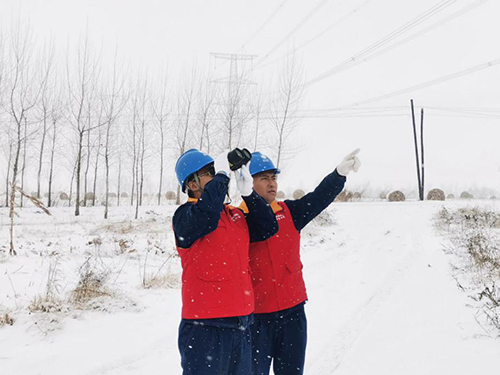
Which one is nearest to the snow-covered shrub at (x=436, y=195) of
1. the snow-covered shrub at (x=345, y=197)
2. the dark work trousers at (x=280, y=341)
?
the snow-covered shrub at (x=345, y=197)

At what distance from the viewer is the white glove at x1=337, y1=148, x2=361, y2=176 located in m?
2.52

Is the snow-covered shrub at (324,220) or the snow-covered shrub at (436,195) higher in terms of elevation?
the snow-covered shrub at (436,195)

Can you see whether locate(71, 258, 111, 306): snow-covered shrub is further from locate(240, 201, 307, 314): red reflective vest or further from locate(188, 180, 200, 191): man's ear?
locate(188, 180, 200, 191): man's ear

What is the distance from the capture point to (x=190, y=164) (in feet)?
6.93

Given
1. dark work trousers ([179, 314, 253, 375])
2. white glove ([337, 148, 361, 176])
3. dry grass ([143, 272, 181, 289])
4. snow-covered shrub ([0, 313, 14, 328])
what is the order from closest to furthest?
dark work trousers ([179, 314, 253, 375]) → white glove ([337, 148, 361, 176]) → snow-covered shrub ([0, 313, 14, 328]) → dry grass ([143, 272, 181, 289])

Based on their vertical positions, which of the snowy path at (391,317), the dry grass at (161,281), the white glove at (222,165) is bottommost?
the snowy path at (391,317)

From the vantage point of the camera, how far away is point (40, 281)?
212 inches

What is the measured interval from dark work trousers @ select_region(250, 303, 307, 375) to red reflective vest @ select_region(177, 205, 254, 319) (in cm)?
38

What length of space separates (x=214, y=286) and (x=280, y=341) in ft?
2.43

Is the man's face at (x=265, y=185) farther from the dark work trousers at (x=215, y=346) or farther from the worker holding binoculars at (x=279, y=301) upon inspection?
the dark work trousers at (x=215, y=346)

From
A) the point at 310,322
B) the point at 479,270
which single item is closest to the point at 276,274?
the point at 310,322

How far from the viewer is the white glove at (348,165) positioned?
8.25 ft

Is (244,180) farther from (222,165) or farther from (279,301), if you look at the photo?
(279,301)

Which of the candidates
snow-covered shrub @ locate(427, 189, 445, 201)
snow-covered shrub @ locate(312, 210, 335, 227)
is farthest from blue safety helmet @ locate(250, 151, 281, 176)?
snow-covered shrub @ locate(427, 189, 445, 201)
